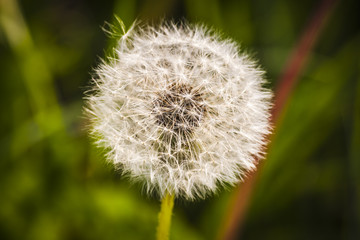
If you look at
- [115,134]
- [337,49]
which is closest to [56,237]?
[115,134]

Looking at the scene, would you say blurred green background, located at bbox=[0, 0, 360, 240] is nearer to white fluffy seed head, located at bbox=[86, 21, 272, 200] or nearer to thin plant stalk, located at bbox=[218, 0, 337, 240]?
thin plant stalk, located at bbox=[218, 0, 337, 240]

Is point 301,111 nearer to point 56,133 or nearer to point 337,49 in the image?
point 337,49

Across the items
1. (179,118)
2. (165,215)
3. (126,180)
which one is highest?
(179,118)

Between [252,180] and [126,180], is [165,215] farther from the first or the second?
[126,180]

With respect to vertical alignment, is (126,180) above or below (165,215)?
above

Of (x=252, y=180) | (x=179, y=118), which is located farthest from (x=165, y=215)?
(x=252, y=180)

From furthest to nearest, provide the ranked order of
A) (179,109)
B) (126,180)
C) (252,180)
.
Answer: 1. (126,180)
2. (252,180)
3. (179,109)
